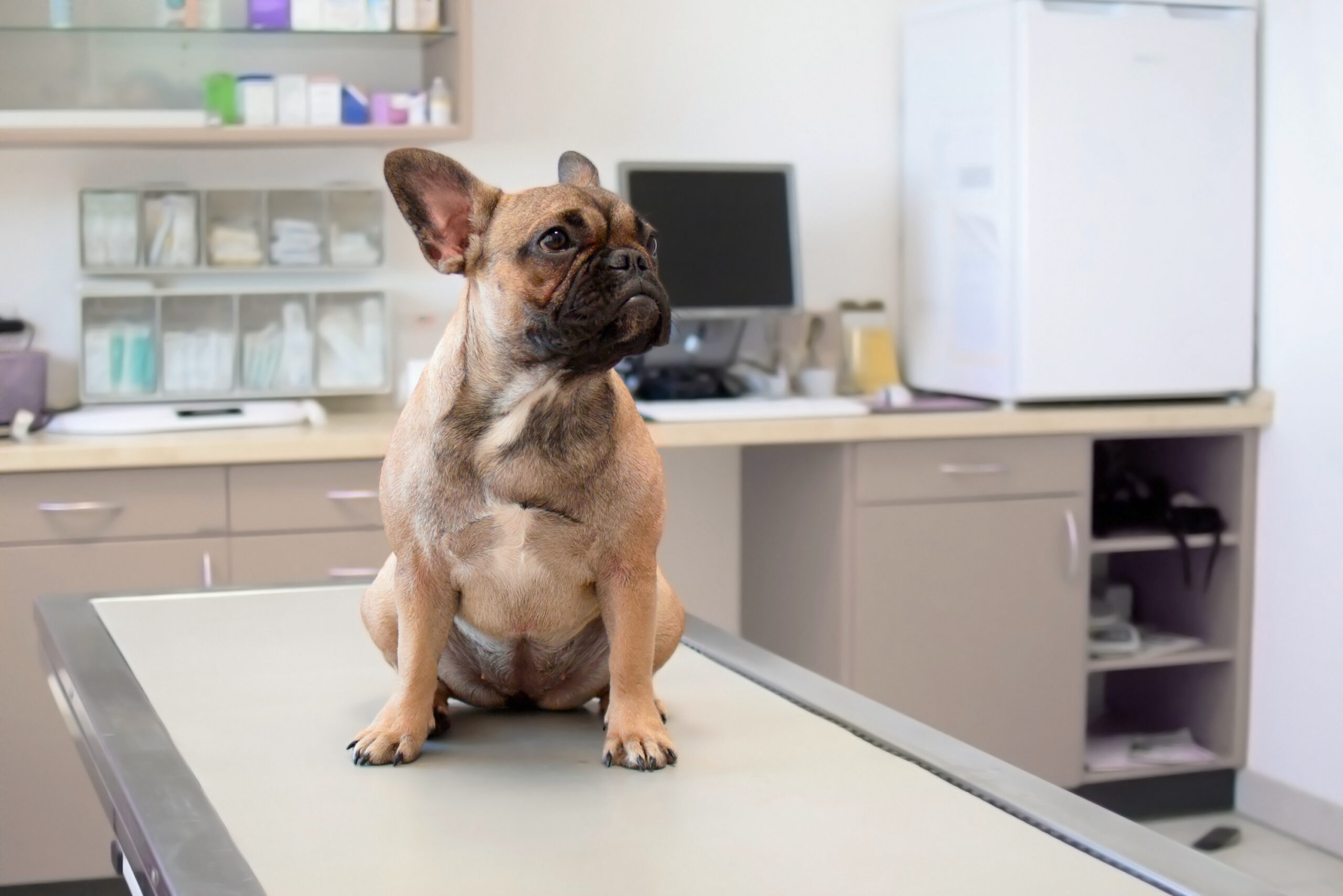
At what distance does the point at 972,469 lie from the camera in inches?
131

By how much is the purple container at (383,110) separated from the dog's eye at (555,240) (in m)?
2.25

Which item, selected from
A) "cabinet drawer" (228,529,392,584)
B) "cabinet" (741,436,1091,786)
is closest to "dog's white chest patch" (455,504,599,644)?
"cabinet drawer" (228,529,392,584)

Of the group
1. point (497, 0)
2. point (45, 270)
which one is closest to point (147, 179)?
point (45, 270)

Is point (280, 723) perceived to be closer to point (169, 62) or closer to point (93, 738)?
point (93, 738)

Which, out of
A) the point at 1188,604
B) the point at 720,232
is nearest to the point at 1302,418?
the point at 1188,604

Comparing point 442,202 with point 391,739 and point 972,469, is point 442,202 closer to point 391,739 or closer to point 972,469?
point 391,739

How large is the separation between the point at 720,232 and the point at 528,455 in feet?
7.95

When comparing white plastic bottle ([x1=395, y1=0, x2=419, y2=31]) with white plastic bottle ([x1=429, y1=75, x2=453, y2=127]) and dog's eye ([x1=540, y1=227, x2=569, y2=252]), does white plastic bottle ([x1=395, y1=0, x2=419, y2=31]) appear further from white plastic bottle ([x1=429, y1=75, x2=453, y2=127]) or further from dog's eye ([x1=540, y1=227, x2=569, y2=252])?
dog's eye ([x1=540, y1=227, x2=569, y2=252])

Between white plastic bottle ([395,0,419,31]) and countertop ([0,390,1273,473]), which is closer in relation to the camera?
countertop ([0,390,1273,473])

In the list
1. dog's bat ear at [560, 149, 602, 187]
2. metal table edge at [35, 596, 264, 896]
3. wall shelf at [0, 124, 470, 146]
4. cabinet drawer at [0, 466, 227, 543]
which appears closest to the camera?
metal table edge at [35, 596, 264, 896]

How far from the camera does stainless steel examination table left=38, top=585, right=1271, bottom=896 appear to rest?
1.01 m

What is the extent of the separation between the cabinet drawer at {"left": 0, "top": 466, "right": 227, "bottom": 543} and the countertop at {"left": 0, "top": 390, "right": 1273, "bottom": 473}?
3 cm

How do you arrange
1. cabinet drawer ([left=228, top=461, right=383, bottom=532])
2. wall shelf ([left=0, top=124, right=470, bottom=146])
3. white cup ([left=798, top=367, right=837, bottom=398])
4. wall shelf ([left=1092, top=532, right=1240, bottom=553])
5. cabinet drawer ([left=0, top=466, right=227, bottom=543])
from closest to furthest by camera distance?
cabinet drawer ([left=0, top=466, right=227, bottom=543]) < cabinet drawer ([left=228, top=461, right=383, bottom=532]) < wall shelf ([left=0, top=124, right=470, bottom=146]) < wall shelf ([left=1092, top=532, right=1240, bottom=553]) < white cup ([left=798, top=367, right=837, bottom=398])

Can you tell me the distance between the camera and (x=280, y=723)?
1.36 metres
